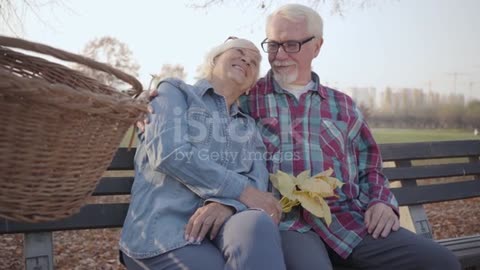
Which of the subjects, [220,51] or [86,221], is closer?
[86,221]

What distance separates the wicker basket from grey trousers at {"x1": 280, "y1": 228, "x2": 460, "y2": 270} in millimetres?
943

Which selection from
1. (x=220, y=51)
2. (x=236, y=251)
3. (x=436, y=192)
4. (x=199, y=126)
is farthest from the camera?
(x=436, y=192)

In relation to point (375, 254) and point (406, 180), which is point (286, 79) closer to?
point (375, 254)

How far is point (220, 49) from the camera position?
2586 millimetres

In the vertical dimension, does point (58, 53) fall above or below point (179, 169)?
above

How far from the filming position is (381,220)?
247 centimetres

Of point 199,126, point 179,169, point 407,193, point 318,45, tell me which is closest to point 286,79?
point 318,45

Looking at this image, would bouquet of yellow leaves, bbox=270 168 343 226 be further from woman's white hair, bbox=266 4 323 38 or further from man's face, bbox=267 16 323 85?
woman's white hair, bbox=266 4 323 38

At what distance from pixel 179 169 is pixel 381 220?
99 cm

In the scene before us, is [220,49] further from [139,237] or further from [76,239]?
[76,239]

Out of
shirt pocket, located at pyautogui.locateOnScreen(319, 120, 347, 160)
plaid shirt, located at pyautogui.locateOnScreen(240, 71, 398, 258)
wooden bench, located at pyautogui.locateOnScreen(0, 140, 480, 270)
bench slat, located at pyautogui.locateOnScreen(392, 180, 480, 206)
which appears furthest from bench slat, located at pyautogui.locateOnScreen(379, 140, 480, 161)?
shirt pocket, located at pyautogui.locateOnScreen(319, 120, 347, 160)

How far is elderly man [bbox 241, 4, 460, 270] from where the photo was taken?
7.66 feet

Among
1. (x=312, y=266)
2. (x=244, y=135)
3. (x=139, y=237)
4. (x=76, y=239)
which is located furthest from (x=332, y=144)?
(x=76, y=239)

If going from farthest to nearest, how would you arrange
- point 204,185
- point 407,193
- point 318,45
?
point 407,193 → point 318,45 → point 204,185
